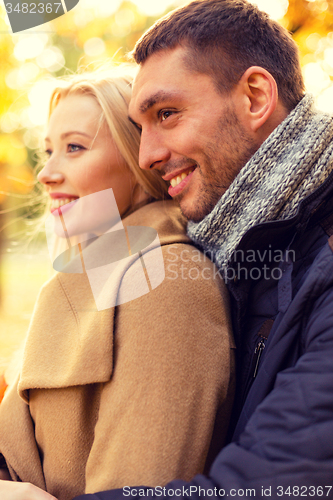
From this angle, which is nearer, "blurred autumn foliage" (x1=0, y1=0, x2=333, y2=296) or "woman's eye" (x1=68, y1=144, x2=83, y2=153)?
"woman's eye" (x1=68, y1=144, x2=83, y2=153)

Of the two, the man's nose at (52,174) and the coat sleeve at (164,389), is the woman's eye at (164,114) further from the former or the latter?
the coat sleeve at (164,389)

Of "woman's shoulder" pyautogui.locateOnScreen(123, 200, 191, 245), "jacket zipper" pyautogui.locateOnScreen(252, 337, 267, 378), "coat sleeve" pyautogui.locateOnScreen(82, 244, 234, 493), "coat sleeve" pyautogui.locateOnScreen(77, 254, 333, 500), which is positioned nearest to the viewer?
"coat sleeve" pyautogui.locateOnScreen(77, 254, 333, 500)

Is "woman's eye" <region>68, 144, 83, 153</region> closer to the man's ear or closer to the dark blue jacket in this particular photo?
the man's ear

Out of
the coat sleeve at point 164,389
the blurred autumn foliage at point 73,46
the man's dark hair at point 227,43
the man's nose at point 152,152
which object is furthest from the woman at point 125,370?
the blurred autumn foliage at point 73,46

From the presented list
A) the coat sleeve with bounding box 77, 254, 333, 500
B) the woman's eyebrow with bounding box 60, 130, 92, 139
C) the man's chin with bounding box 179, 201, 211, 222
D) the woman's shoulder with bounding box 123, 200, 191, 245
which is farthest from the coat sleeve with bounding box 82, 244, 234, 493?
the woman's eyebrow with bounding box 60, 130, 92, 139

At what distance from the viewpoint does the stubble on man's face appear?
1.67 m

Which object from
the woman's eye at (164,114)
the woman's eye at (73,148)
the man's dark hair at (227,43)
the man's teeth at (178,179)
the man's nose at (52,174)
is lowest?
the man's teeth at (178,179)

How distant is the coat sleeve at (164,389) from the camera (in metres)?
1.17

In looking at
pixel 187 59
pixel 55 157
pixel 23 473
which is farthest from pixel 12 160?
pixel 23 473

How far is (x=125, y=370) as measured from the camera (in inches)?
49.6

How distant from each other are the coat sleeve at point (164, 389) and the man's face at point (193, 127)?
509mm

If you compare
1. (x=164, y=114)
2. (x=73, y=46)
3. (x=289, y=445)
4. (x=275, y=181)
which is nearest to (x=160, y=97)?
(x=164, y=114)

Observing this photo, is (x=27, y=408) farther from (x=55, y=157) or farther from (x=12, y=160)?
(x=12, y=160)

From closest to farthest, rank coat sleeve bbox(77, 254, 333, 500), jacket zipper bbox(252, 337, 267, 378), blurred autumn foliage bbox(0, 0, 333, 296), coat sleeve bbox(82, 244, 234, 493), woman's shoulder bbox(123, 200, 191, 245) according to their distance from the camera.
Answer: coat sleeve bbox(77, 254, 333, 500), coat sleeve bbox(82, 244, 234, 493), jacket zipper bbox(252, 337, 267, 378), woman's shoulder bbox(123, 200, 191, 245), blurred autumn foliage bbox(0, 0, 333, 296)
